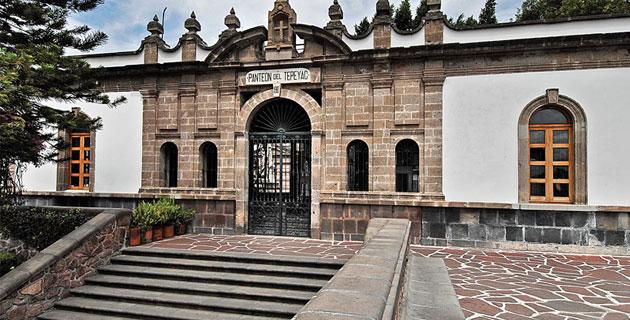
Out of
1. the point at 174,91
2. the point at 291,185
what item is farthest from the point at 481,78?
the point at 174,91

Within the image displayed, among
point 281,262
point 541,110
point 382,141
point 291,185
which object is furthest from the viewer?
point 291,185

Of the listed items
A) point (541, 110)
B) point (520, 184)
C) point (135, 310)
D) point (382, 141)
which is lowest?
point (135, 310)

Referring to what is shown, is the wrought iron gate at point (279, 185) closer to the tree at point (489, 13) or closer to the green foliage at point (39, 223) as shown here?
the green foliage at point (39, 223)

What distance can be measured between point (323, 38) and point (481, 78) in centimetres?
373

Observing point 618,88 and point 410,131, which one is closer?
point 618,88

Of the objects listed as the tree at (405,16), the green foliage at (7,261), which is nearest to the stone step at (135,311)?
the green foliage at (7,261)

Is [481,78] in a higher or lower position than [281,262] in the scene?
higher

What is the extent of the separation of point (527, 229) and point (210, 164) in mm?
7724

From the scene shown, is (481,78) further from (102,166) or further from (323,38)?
(102,166)

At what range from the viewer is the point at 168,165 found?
1055cm

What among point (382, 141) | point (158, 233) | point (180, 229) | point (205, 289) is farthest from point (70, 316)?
point (382, 141)

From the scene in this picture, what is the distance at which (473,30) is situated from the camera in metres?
8.65

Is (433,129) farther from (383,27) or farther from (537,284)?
(537,284)

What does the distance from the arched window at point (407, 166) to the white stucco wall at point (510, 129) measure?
0.68 metres
